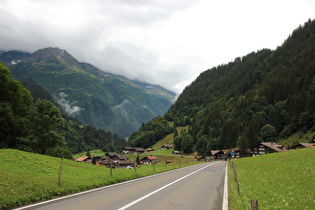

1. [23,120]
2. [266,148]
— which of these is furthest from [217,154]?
[23,120]

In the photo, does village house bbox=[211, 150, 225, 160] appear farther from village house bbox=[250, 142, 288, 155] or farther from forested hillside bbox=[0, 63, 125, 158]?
forested hillside bbox=[0, 63, 125, 158]

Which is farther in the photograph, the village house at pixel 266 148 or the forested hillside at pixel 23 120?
the village house at pixel 266 148

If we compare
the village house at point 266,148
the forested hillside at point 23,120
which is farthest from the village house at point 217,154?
the forested hillside at point 23,120

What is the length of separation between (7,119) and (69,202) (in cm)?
3436

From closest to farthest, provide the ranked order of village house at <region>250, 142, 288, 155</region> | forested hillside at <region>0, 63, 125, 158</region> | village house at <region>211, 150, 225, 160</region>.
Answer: forested hillside at <region>0, 63, 125, 158</region>, village house at <region>250, 142, 288, 155</region>, village house at <region>211, 150, 225, 160</region>

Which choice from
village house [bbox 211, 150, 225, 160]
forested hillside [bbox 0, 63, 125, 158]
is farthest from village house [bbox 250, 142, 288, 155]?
forested hillside [bbox 0, 63, 125, 158]

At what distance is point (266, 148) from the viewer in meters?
85.9

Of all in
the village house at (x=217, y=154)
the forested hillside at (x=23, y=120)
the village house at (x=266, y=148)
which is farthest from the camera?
the village house at (x=217, y=154)

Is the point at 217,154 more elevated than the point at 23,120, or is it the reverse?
the point at 23,120

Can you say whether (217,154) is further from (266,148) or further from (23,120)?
(23,120)

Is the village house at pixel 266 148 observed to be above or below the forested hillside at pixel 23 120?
below

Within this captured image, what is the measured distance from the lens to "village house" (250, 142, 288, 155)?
7990 cm

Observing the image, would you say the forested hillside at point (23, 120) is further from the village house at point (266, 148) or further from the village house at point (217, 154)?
the village house at point (217, 154)

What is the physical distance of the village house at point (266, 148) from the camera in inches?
3146
